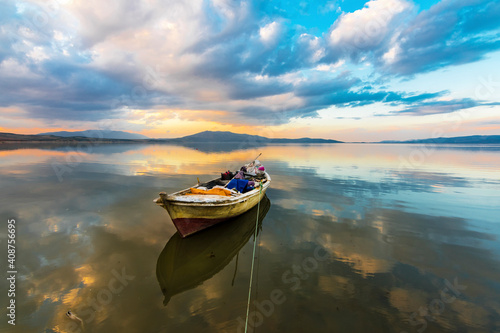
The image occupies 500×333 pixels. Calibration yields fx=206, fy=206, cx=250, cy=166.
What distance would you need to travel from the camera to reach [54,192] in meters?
14.9

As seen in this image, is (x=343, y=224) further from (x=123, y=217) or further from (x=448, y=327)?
(x=123, y=217)

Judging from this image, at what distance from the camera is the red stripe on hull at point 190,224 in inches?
336

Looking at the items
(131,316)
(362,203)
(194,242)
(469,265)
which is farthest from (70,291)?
(362,203)

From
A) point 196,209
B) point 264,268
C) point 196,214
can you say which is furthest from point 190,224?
point 264,268

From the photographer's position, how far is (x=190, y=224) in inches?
344

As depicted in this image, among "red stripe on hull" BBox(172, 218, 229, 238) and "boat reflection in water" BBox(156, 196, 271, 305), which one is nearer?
"boat reflection in water" BBox(156, 196, 271, 305)
